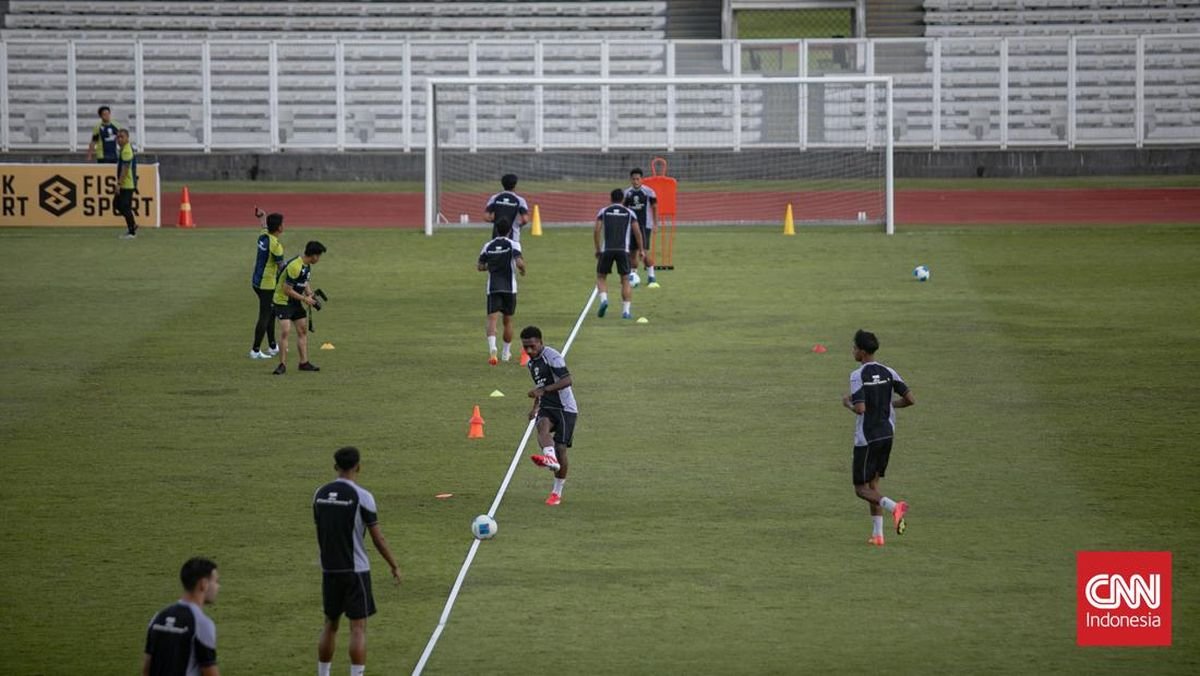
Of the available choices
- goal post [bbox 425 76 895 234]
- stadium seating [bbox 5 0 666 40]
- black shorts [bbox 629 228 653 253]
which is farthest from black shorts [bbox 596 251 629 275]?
stadium seating [bbox 5 0 666 40]

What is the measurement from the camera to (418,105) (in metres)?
47.9

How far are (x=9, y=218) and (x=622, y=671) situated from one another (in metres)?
29.3

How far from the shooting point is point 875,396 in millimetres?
16391

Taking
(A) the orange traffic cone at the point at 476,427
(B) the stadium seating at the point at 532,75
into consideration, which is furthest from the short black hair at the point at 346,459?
(B) the stadium seating at the point at 532,75

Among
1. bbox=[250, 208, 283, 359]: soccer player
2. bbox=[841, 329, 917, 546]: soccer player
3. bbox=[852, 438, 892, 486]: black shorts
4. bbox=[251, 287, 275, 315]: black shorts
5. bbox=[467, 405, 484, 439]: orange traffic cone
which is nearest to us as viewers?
bbox=[841, 329, 917, 546]: soccer player

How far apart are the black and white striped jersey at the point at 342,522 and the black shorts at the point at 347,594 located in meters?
0.05

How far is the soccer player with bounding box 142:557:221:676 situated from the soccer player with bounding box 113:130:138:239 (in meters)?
26.3

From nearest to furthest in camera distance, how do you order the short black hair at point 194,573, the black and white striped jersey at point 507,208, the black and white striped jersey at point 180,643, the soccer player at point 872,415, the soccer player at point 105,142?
the black and white striped jersey at point 180,643, the short black hair at point 194,573, the soccer player at point 872,415, the black and white striped jersey at point 507,208, the soccer player at point 105,142

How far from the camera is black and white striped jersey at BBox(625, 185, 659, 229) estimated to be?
3028 cm

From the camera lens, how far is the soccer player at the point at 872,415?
16.4 metres

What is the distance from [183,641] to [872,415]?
302 inches

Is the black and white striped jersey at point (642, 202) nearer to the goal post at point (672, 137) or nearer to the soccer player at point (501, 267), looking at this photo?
the soccer player at point (501, 267)

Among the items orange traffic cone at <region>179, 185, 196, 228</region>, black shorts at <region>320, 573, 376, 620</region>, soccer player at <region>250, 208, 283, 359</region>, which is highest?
orange traffic cone at <region>179, 185, 196, 228</region>

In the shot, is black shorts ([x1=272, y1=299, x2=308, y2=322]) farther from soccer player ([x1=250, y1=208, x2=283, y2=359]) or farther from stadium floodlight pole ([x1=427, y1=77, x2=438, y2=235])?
stadium floodlight pole ([x1=427, y1=77, x2=438, y2=235])
